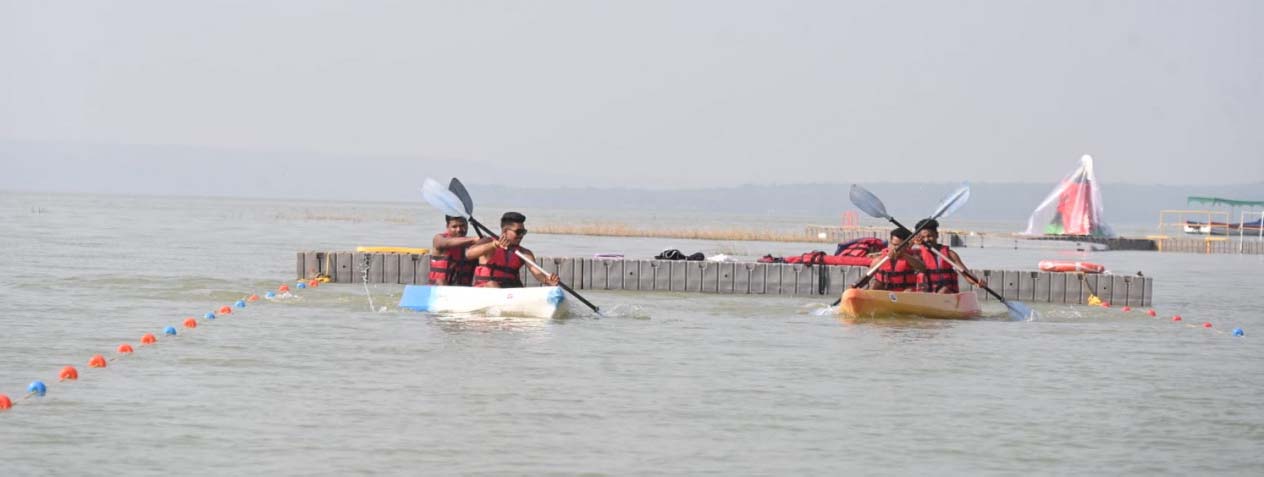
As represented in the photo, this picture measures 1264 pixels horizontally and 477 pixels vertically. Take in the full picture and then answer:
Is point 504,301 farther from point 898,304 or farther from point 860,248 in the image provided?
point 860,248

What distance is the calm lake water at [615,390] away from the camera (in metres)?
11.5

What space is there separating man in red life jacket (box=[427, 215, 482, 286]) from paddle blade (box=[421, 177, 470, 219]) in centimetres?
110

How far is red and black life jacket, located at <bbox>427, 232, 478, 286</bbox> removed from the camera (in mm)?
22094

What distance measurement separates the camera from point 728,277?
28750 mm

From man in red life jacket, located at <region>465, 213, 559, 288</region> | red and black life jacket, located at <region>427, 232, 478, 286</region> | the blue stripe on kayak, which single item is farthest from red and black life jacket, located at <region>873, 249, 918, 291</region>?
the blue stripe on kayak

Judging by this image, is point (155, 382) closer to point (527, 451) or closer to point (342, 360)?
point (342, 360)

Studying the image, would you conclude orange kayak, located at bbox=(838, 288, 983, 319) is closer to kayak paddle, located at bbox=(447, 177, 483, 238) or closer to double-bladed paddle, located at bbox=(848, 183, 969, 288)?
double-bladed paddle, located at bbox=(848, 183, 969, 288)

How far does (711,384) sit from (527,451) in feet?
14.1

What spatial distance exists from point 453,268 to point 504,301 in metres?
1.13

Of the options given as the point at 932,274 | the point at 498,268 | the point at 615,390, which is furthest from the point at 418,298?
the point at 615,390

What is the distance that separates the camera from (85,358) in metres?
16.3

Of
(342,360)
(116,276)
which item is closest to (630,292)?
(116,276)

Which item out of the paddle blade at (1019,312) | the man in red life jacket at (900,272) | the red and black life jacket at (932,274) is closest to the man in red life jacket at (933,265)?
the red and black life jacket at (932,274)

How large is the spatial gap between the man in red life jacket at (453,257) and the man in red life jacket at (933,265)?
250 inches
